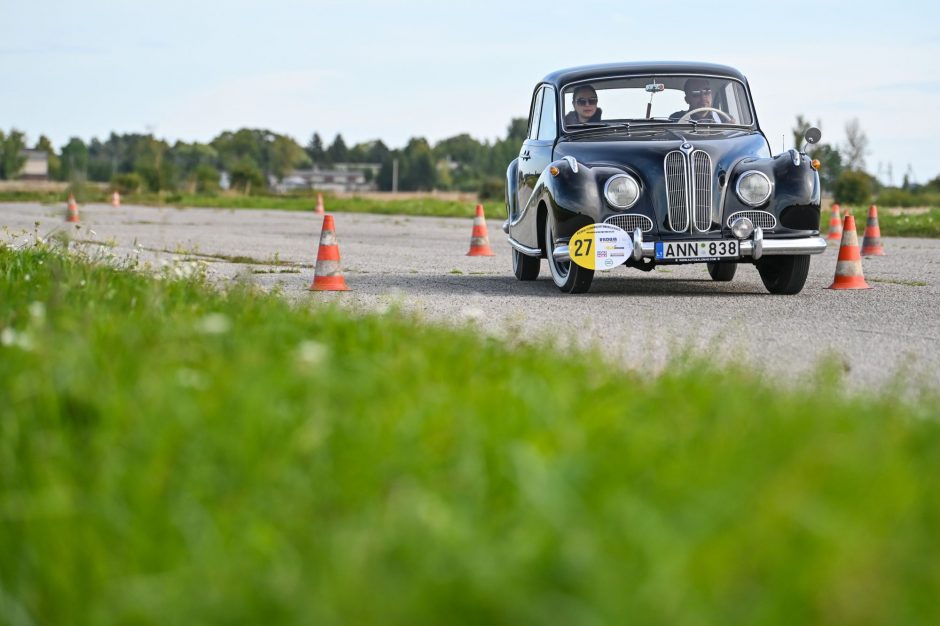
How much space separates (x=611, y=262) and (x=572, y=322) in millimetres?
1586

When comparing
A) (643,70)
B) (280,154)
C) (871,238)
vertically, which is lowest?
(871,238)

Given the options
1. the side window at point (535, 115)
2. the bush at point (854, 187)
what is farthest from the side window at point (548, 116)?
the bush at point (854, 187)

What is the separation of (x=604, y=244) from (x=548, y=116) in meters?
2.30

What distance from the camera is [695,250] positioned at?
369 inches

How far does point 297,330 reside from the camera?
512cm

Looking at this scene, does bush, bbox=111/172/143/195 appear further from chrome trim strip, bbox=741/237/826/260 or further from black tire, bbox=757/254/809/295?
chrome trim strip, bbox=741/237/826/260

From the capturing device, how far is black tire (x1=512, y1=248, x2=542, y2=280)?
11.6 meters

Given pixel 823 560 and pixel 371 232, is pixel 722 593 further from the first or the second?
pixel 371 232

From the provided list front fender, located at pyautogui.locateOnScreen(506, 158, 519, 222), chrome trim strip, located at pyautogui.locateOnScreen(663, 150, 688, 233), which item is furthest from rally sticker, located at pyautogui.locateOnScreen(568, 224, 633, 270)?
front fender, located at pyautogui.locateOnScreen(506, 158, 519, 222)

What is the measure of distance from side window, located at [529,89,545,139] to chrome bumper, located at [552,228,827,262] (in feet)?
7.81

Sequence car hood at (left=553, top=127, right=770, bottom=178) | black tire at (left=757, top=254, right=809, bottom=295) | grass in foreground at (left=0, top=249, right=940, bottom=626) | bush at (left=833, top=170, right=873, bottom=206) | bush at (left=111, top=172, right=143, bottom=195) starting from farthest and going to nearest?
bush at (left=111, top=172, right=143, bottom=195) < bush at (left=833, top=170, right=873, bottom=206) < black tire at (left=757, top=254, right=809, bottom=295) < car hood at (left=553, top=127, right=770, bottom=178) < grass in foreground at (left=0, top=249, right=940, bottom=626)

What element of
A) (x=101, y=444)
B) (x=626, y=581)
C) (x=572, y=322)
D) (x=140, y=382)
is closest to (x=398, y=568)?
(x=626, y=581)

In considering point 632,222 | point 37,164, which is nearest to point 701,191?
point 632,222

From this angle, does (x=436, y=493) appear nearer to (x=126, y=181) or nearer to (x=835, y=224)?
(x=835, y=224)
